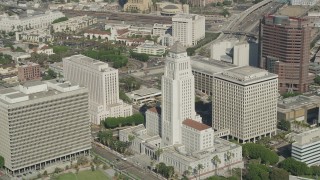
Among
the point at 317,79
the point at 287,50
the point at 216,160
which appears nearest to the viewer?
the point at 216,160

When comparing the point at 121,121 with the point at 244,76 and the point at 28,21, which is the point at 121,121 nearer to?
the point at 244,76

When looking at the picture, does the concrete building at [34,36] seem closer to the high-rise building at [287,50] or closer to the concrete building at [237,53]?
the concrete building at [237,53]

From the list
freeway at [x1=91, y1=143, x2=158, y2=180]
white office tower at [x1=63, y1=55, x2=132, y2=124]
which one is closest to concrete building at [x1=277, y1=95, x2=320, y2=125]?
white office tower at [x1=63, y1=55, x2=132, y2=124]

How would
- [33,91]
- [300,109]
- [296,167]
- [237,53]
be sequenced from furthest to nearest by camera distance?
[237,53] < [300,109] < [33,91] < [296,167]

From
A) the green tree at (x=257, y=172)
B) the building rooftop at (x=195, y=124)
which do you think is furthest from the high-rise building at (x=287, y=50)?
the green tree at (x=257, y=172)

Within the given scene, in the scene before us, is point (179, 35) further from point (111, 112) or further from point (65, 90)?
point (65, 90)

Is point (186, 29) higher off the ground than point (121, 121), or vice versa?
point (186, 29)

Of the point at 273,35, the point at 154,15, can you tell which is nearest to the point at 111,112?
the point at 273,35

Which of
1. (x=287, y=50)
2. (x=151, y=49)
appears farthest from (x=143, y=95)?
(x=151, y=49)
